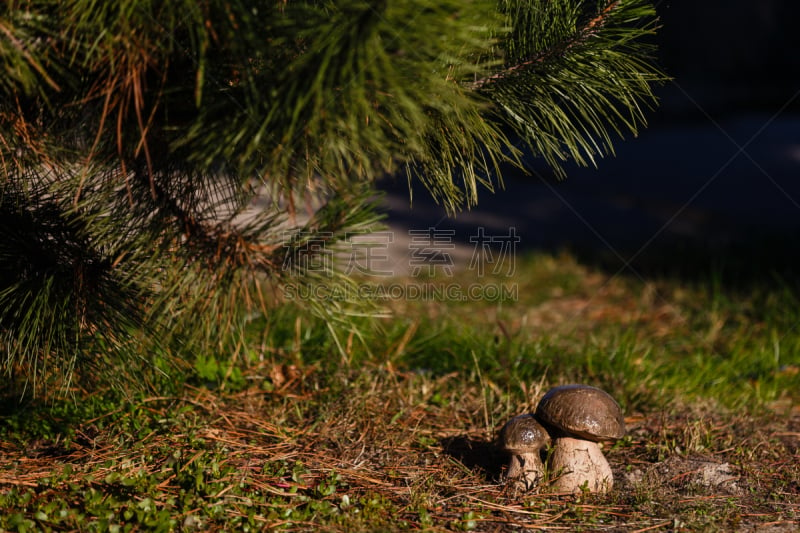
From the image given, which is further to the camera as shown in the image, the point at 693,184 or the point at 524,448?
the point at 693,184

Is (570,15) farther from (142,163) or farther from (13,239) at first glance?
(13,239)

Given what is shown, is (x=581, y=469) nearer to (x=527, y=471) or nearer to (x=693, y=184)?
(x=527, y=471)

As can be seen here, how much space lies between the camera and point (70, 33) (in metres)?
1.59

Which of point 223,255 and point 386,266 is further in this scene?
point 386,266

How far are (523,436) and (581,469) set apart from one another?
0.22m

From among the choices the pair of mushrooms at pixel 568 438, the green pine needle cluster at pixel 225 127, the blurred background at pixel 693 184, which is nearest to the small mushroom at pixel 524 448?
the pair of mushrooms at pixel 568 438

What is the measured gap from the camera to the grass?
1.82 metres

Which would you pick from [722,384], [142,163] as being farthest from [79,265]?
[722,384]

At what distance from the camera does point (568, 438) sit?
6.59 feet

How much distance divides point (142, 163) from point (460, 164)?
0.94 metres

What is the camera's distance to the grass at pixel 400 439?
5.96ft

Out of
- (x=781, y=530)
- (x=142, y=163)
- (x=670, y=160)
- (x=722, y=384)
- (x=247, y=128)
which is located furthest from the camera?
(x=670, y=160)

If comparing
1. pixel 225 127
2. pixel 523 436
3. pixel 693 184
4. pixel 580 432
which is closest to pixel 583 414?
pixel 580 432

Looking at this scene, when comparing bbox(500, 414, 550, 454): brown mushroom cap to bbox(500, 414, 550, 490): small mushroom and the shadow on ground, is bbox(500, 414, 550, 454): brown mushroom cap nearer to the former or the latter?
bbox(500, 414, 550, 490): small mushroom
